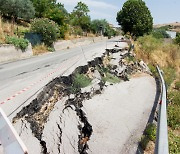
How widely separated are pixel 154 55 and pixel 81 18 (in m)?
40.9

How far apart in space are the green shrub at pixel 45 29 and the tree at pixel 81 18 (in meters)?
29.4

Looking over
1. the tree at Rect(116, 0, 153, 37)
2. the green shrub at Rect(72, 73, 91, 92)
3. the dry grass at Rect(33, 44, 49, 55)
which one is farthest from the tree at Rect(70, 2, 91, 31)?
the green shrub at Rect(72, 73, 91, 92)

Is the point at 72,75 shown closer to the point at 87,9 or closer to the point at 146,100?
the point at 146,100

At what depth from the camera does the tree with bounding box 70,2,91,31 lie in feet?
194

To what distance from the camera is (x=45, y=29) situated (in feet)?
89.0

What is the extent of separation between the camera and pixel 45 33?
27328mm

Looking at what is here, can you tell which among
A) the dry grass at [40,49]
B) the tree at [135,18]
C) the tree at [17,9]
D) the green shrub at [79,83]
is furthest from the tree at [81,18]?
the green shrub at [79,83]

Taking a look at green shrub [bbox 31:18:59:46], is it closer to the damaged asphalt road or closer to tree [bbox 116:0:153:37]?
the damaged asphalt road

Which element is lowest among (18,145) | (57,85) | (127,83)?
(127,83)

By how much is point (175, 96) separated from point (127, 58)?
8260mm

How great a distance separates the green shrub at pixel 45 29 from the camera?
2673 cm

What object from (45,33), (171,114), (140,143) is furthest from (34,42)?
(140,143)

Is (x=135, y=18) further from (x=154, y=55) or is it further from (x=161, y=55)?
(x=154, y=55)

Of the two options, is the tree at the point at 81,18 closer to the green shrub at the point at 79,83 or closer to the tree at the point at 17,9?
the tree at the point at 17,9
